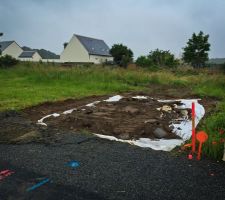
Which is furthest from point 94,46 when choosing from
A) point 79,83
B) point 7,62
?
point 79,83

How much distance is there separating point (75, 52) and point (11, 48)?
51.7 feet

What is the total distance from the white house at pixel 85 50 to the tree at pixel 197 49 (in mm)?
13452

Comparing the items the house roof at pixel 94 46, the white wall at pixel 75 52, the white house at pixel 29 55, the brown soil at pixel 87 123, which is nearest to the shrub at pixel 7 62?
the brown soil at pixel 87 123

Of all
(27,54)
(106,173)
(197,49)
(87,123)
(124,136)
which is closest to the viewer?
(106,173)

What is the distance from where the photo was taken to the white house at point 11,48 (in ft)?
162

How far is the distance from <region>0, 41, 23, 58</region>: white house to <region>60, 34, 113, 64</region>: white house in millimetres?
11231

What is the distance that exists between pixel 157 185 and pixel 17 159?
1.88 m

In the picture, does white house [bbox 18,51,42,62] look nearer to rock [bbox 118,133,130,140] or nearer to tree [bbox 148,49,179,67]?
tree [bbox 148,49,179,67]

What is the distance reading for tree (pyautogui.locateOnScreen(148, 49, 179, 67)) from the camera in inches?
Answer: 1164

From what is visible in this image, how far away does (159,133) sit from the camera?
4.87 metres

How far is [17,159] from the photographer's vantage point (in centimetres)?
364

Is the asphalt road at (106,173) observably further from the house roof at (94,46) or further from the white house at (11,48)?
the white house at (11,48)

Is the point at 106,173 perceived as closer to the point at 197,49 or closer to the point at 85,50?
the point at 197,49

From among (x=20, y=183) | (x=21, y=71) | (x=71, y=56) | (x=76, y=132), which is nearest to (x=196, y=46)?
(x=71, y=56)
